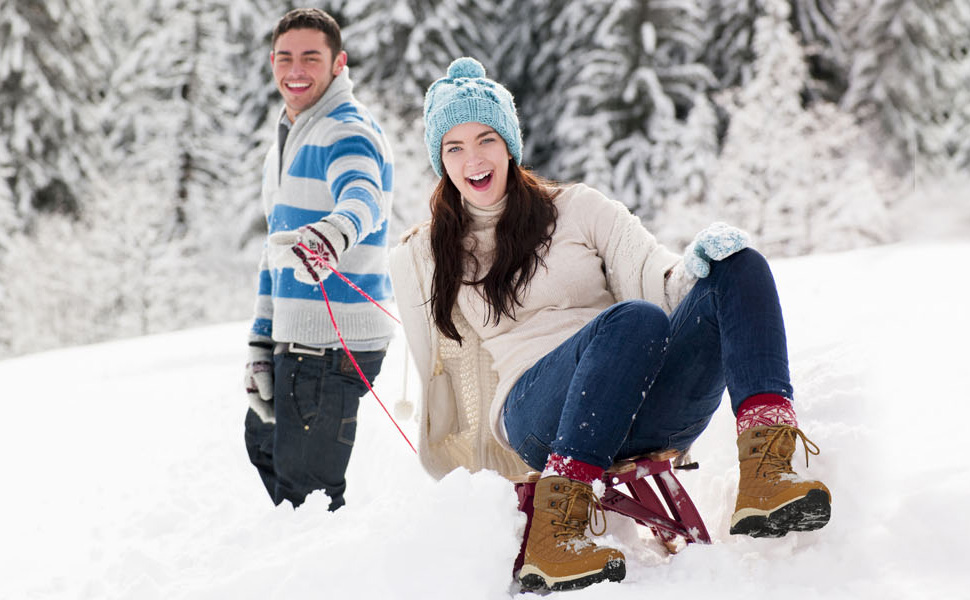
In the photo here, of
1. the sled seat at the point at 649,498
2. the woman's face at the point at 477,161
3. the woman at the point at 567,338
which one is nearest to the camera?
the woman at the point at 567,338

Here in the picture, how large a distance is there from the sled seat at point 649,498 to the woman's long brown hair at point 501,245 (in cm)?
60

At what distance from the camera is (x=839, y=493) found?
7.59 ft

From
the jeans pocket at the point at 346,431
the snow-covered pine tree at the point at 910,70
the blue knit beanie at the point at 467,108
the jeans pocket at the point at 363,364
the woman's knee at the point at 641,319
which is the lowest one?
the jeans pocket at the point at 346,431

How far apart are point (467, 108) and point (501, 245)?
0.48m

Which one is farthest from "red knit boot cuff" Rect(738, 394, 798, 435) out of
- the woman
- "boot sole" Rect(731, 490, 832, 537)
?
"boot sole" Rect(731, 490, 832, 537)

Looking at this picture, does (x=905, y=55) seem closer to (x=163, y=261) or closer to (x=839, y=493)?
(x=163, y=261)

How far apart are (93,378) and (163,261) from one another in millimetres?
12528

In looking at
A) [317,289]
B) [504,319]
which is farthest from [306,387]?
[504,319]

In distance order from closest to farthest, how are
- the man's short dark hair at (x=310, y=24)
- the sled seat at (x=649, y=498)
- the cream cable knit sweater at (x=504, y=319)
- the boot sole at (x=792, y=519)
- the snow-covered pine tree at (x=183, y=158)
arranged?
the boot sole at (x=792, y=519) < the sled seat at (x=649, y=498) < the cream cable knit sweater at (x=504, y=319) < the man's short dark hair at (x=310, y=24) < the snow-covered pine tree at (x=183, y=158)

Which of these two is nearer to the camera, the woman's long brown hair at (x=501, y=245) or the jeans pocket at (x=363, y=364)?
the woman's long brown hair at (x=501, y=245)

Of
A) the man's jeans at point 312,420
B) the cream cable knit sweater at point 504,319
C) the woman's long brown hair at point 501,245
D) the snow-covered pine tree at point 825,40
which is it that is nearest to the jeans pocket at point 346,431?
the man's jeans at point 312,420

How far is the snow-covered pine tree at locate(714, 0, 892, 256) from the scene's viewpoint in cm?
1605

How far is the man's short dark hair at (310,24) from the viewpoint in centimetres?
335

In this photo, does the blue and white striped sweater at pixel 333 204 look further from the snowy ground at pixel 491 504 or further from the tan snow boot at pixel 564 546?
the tan snow boot at pixel 564 546
